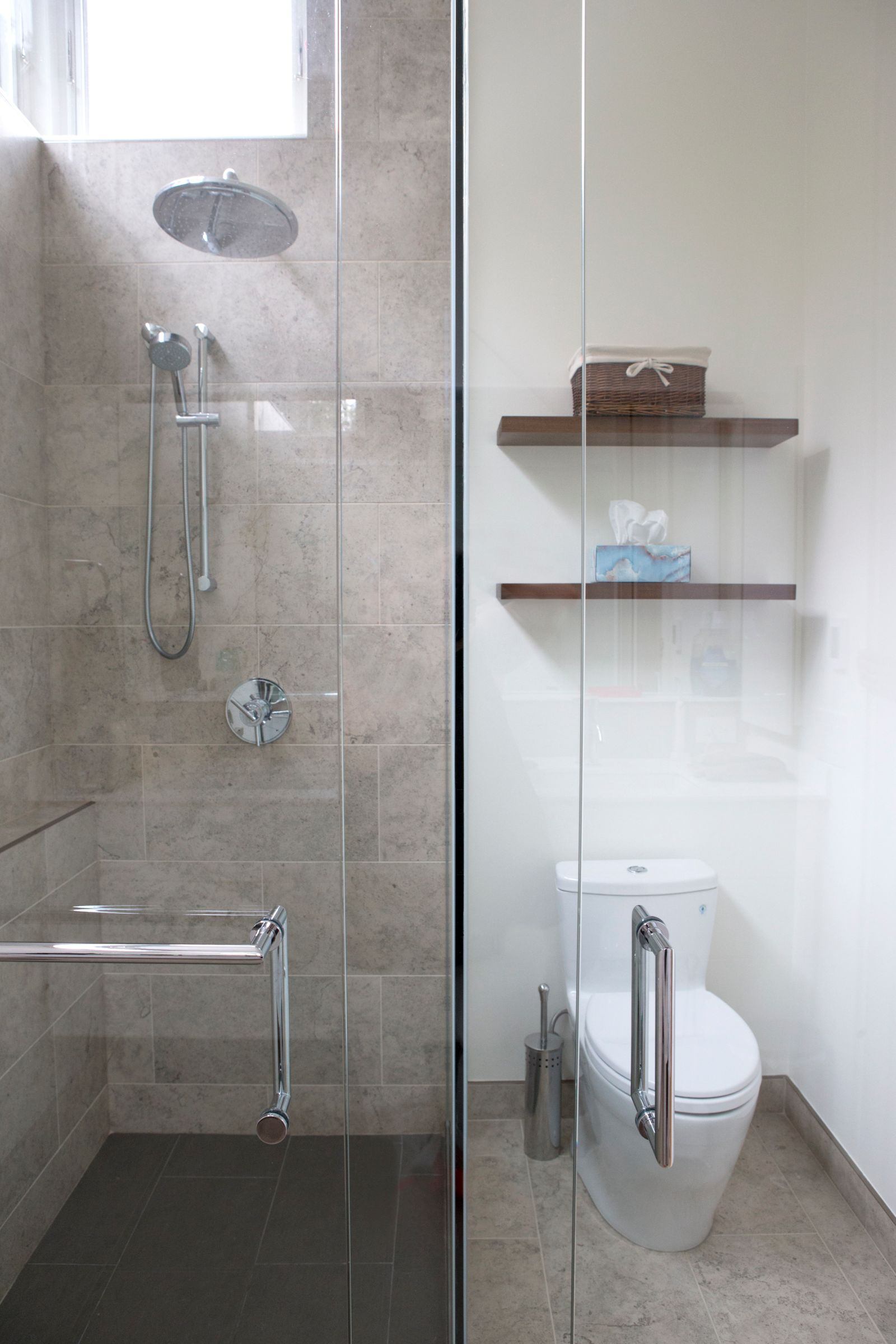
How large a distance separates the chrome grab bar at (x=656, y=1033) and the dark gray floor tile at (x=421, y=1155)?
465 mm

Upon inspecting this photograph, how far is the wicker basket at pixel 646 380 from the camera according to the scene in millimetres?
985

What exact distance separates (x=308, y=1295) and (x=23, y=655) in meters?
1.18

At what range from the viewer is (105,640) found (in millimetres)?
1120

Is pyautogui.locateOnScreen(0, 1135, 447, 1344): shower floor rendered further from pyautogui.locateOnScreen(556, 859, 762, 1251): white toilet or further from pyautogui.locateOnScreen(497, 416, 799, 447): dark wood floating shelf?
pyautogui.locateOnScreen(497, 416, 799, 447): dark wood floating shelf

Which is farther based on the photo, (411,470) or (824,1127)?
(411,470)

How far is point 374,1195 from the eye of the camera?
4.17 ft

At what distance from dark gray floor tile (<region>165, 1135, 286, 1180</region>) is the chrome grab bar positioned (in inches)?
24.8

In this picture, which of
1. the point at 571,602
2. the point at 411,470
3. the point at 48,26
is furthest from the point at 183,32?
the point at 571,602

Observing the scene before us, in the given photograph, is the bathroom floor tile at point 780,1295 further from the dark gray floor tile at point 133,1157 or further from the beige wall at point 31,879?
the beige wall at point 31,879

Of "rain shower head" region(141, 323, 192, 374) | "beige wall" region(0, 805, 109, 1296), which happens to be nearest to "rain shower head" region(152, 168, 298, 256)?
"rain shower head" region(141, 323, 192, 374)

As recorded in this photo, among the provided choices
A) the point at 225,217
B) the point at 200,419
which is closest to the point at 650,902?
the point at 200,419

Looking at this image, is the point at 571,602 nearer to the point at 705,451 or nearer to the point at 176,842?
the point at 705,451

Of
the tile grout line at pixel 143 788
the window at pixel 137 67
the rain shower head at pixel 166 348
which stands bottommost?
the tile grout line at pixel 143 788

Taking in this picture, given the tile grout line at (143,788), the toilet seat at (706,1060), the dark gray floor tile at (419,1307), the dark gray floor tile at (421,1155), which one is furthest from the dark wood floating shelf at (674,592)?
the dark gray floor tile at (419,1307)
